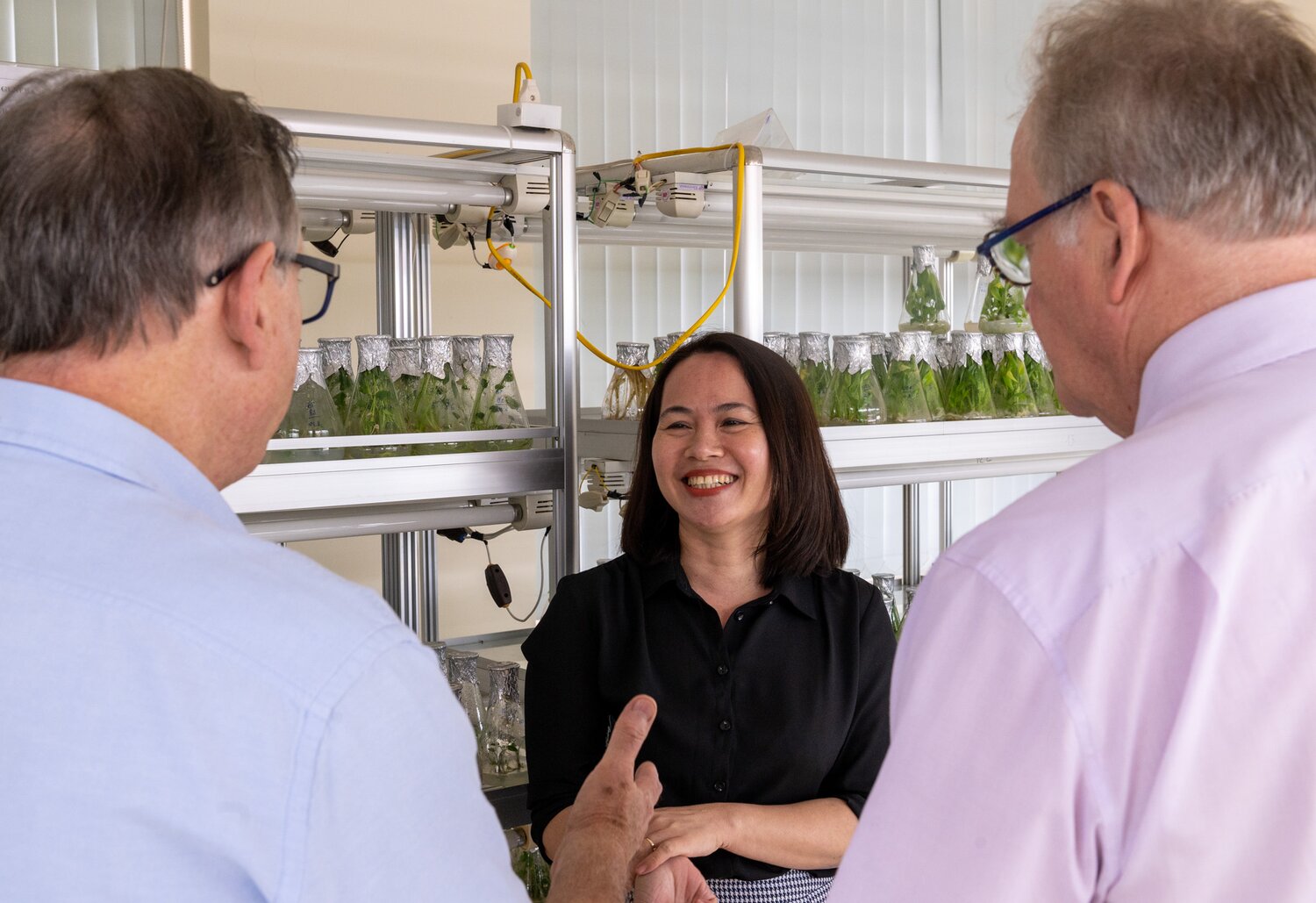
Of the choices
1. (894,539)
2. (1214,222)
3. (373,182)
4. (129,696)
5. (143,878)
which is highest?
(373,182)

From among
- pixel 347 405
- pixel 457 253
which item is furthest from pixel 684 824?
pixel 457 253

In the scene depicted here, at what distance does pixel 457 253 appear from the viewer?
412 cm

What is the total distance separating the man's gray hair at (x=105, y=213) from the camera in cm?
85

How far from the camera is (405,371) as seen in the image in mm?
1979

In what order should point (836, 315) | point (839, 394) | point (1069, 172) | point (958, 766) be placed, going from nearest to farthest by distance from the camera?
point (958, 766)
point (1069, 172)
point (839, 394)
point (836, 315)

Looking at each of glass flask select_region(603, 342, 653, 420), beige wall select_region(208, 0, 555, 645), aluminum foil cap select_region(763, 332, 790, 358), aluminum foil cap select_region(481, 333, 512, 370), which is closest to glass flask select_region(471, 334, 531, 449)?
aluminum foil cap select_region(481, 333, 512, 370)

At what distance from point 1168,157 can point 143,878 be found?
0.81 m

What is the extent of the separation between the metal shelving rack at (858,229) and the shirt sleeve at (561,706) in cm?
43

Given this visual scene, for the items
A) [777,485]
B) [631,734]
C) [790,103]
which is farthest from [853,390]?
[790,103]

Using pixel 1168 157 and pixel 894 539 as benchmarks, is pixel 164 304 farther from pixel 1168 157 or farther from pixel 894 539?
pixel 894 539

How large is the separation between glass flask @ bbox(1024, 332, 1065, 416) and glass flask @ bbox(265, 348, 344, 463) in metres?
1.44

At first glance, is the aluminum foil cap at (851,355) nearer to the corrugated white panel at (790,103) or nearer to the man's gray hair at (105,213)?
the man's gray hair at (105,213)

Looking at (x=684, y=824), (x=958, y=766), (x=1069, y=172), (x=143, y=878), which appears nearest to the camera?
(x=143, y=878)

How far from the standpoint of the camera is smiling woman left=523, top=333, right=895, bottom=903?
187 centimetres
